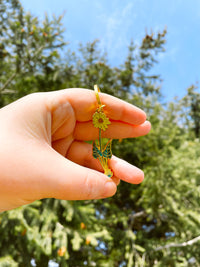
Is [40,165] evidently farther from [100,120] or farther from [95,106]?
[95,106]

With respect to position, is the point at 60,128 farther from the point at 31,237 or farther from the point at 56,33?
the point at 56,33

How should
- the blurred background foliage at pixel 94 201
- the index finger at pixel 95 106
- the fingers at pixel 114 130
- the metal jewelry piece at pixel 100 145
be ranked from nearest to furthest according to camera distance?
the metal jewelry piece at pixel 100 145 → the index finger at pixel 95 106 → the fingers at pixel 114 130 → the blurred background foliage at pixel 94 201

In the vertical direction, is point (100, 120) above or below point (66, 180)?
above

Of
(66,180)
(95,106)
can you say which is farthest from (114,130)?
(66,180)

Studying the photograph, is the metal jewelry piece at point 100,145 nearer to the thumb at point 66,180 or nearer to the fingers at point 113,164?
the fingers at point 113,164

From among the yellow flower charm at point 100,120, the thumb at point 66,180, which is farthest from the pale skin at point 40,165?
the yellow flower charm at point 100,120
